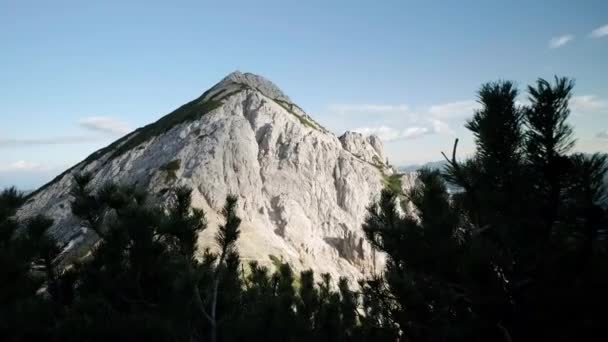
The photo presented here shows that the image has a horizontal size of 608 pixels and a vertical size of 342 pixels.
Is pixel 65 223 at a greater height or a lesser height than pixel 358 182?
lesser

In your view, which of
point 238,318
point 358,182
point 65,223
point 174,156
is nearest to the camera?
point 238,318

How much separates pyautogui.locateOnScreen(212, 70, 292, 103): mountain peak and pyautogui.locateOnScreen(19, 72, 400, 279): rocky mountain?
34558 mm

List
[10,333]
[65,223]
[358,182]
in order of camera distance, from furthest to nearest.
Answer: [358,182]
[65,223]
[10,333]

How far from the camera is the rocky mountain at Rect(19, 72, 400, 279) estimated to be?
71250 millimetres

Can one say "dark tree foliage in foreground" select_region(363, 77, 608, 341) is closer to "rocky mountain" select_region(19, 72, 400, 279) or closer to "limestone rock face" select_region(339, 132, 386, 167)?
"rocky mountain" select_region(19, 72, 400, 279)

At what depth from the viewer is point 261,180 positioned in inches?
3292

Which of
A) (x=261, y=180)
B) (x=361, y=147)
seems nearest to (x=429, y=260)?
(x=261, y=180)

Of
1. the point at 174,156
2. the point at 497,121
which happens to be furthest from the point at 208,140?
the point at 497,121

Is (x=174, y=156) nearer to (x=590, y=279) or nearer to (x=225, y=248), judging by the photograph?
(x=225, y=248)

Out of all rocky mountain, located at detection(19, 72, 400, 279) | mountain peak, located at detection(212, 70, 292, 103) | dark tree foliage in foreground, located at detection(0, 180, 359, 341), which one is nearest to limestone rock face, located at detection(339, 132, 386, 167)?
mountain peak, located at detection(212, 70, 292, 103)

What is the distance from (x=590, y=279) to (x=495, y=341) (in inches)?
58.8

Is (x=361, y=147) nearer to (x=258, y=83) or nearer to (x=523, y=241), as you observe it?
(x=258, y=83)

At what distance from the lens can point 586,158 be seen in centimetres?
505

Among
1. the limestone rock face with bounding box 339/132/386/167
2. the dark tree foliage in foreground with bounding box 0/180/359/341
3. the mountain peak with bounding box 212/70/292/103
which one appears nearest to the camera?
the dark tree foliage in foreground with bounding box 0/180/359/341
